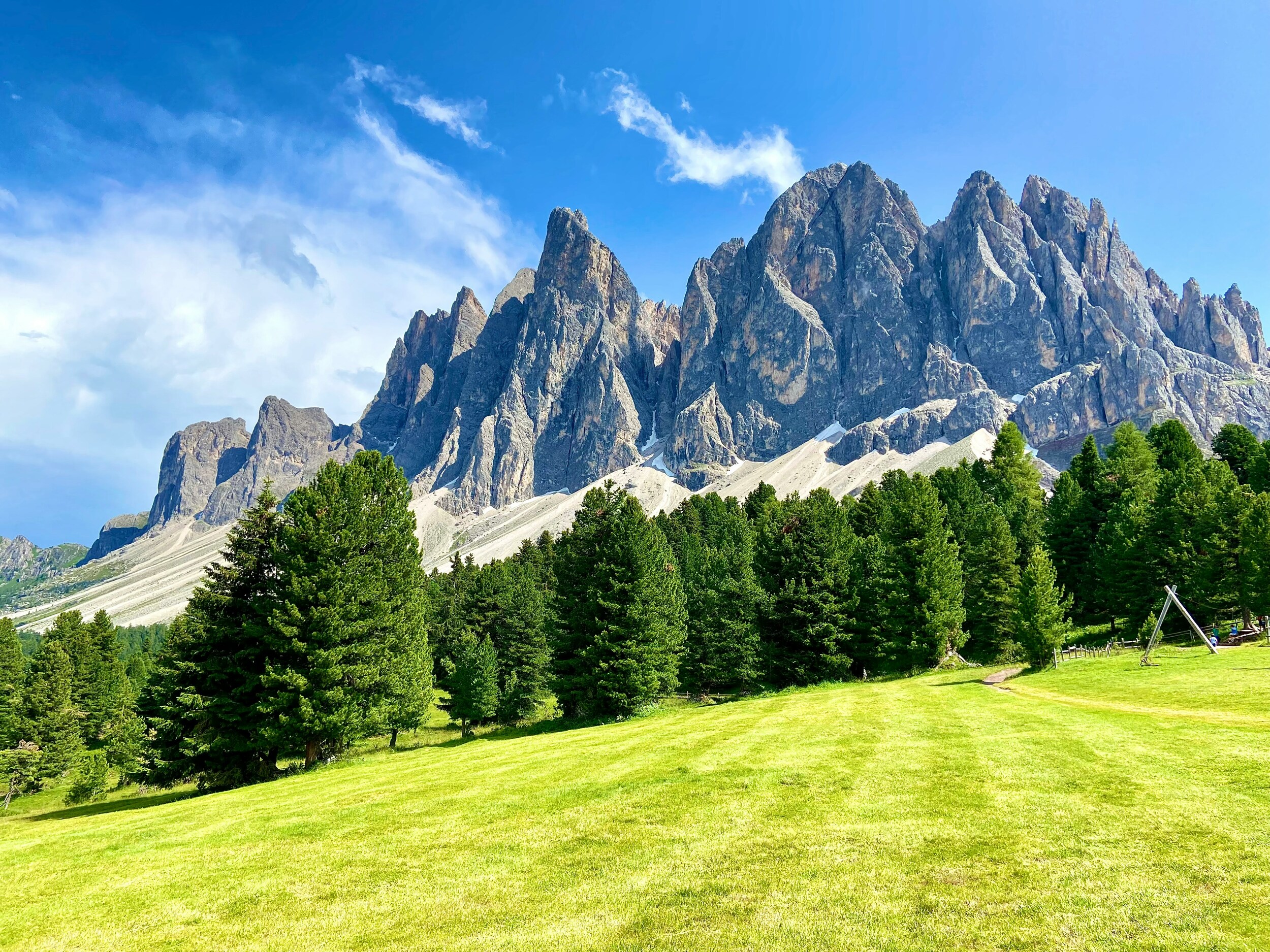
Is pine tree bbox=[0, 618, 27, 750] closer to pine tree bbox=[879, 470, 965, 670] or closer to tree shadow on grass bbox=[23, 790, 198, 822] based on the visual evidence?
tree shadow on grass bbox=[23, 790, 198, 822]

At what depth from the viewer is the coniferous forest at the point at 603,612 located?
2881cm

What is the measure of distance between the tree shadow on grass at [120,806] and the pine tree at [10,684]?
862 inches

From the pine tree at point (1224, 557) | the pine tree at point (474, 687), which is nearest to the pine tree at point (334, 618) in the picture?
the pine tree at point (474, 687)

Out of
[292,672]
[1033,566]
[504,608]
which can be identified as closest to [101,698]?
[504,608]

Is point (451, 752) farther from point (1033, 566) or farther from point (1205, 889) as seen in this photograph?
point (1033, 566)

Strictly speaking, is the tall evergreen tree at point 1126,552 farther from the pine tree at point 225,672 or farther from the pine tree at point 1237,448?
the pine tree at point 225,672

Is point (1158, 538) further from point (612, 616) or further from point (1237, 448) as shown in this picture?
point (1237, 448)

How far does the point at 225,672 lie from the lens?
93.7 feet

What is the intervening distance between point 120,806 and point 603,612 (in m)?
26.2

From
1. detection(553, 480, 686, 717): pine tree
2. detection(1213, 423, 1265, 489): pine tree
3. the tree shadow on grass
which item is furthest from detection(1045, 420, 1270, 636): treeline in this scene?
the tree shadow on grass

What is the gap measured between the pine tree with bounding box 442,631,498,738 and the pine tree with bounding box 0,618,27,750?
36320 mm

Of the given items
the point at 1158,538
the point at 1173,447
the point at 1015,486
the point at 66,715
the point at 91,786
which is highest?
the point at 1173,447

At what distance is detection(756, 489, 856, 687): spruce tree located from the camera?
43.9 m

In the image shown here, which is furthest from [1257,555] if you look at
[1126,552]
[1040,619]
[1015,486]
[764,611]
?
[1015,486]
